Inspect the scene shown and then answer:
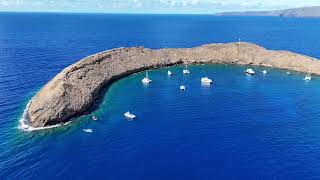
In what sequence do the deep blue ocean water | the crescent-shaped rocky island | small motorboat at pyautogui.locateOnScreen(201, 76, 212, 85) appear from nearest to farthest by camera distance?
the deep blue ocean water
the crescent-shaped rocky island
small motorboat at pyautogui.locateOnScreen(201, 76, 212, 85)

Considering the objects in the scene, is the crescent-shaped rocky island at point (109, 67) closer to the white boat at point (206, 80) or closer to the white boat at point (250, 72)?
the white boat at point (250, 72)

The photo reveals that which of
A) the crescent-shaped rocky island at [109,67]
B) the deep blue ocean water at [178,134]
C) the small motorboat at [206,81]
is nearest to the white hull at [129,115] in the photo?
the deep blue ocean water at [178,134]

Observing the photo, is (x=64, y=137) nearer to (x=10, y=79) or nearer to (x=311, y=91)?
(x=10, y=79)

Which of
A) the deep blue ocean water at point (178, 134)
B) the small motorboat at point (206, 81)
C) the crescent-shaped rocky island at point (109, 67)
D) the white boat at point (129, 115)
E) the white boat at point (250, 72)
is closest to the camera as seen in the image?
the deep blue ocean water at point (178, 134)

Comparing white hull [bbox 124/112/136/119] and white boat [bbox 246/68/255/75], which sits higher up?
white boat [bbox 246/68/255/75]

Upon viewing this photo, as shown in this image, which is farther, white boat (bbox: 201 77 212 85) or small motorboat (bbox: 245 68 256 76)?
small motorboat (bbox: 245 68 256 76)

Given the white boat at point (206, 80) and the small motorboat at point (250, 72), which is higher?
the small motorboat at point (250, 72)

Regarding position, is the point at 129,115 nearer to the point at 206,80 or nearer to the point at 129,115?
the point at 129,115

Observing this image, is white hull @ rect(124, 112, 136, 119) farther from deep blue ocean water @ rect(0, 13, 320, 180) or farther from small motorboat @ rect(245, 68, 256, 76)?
small motorboat @ rect(245, 68, 256, 76)

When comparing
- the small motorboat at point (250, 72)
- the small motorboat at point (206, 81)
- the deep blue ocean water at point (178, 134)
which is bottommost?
the deep blue ocean water at point (178, 134)

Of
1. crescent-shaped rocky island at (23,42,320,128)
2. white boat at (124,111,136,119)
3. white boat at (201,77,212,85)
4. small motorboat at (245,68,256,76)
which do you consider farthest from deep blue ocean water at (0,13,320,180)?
small motorboat at (245,68,256,76)
